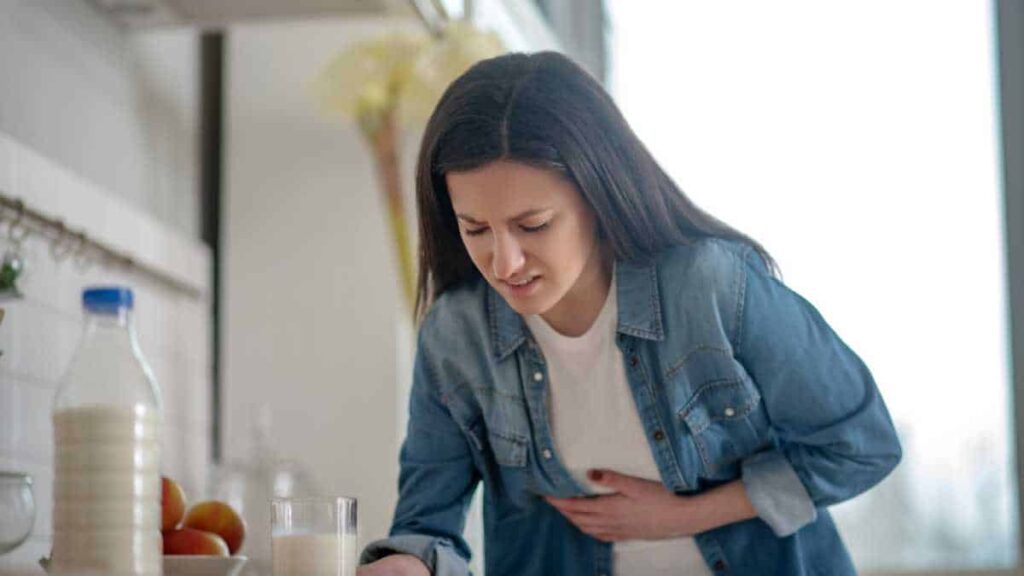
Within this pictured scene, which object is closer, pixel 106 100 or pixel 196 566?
pixel 196 566

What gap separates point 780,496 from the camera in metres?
1.65

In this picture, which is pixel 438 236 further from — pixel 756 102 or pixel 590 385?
pixel 756 102

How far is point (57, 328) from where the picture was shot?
2094 millimetres

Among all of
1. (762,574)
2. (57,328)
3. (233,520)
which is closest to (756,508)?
(762,574)

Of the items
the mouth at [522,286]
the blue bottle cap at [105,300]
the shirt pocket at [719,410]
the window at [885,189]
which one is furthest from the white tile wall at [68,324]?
the window at [885,189]

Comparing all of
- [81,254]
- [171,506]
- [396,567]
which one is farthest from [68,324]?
[396,567]

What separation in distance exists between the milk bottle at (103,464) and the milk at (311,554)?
16 cm

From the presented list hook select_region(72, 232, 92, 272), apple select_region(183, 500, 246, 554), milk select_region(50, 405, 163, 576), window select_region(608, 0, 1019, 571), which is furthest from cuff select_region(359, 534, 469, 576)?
window select_region(608, 0, 1019, 571)

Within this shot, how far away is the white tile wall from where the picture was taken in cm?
194

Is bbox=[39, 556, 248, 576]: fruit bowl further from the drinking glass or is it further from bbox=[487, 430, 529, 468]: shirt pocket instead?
bbox=[487, 430, 529, 468]: shirt pocket

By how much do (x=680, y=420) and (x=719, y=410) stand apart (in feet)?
0.14

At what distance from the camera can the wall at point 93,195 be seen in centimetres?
198

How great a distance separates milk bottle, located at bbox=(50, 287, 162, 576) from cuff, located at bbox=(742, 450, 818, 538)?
65 centimetres

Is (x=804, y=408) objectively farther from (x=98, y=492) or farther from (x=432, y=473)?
(x=98, y=492)
